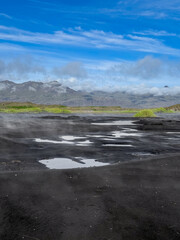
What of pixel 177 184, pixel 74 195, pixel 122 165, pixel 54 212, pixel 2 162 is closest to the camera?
pixel 54 212

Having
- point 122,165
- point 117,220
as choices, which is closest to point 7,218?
point 117,220

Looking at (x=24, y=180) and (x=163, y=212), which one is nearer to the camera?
(x=163, y=212)

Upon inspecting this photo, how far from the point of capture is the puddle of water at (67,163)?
11.8 metres

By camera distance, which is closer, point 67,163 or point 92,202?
point 92,202

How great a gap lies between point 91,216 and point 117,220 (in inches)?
24.9

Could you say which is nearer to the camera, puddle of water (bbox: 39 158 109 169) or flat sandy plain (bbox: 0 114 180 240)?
flat sandy plain (bbox: 0 114 180 240)

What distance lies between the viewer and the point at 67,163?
12.5 meters

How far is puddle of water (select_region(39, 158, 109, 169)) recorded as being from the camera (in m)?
11.8

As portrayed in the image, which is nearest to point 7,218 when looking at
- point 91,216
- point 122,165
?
point 91,216

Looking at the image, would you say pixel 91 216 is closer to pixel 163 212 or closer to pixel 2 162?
pixel 163 212

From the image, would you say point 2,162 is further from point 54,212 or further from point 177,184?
point 177,184

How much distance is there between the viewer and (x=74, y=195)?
7.40m

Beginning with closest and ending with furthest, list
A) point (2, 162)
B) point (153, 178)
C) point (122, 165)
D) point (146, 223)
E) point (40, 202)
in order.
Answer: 1. point (146, 223)
2. point (40, 202)
3. point (153, 178)
4. point (122, 165)
5. point (2, 162)

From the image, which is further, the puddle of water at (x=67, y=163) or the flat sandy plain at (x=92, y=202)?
the puddle of water at (x=67, y=163)
